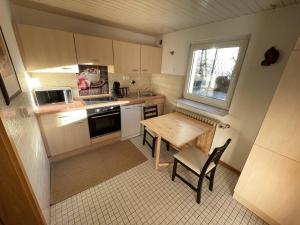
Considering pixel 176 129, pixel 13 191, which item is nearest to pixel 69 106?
pixel 13 191

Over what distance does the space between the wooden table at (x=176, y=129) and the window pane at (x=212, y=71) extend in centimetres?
65

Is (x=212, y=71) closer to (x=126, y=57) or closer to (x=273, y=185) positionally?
(x=126, y=57)

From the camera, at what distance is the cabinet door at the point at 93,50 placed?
7.36ft

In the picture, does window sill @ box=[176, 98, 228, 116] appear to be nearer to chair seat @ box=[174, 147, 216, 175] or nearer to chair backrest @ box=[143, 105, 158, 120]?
chair backrest @ box=[143, 105, 158, 120]

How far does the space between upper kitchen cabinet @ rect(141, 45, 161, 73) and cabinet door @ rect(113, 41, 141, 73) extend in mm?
134

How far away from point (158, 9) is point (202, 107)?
5.51 ft

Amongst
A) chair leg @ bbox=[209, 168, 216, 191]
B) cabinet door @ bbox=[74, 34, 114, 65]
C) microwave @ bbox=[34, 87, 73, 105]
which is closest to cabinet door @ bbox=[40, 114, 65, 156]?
microwave @ bbox=[34, 87, 73, 105]

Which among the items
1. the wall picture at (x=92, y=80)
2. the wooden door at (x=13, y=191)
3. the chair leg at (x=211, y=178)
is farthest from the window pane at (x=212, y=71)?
the wooden door at (x=13, y=191)

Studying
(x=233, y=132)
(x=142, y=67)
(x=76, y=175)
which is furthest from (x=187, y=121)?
(x=76, y=175)

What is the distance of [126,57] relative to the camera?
2.80 metres

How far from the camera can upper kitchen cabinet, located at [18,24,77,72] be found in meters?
1.86

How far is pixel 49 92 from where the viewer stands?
7.12 feet

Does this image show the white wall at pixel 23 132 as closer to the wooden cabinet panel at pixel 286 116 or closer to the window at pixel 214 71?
the wooden cabinet panel at pixel 286 116

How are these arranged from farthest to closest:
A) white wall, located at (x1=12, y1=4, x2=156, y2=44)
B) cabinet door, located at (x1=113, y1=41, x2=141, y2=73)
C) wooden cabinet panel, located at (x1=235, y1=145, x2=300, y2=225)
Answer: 1. cabinet door, located at (x1=113, y1=41, x2=141, y2=73)
2. white wall, located at (x1=12, y1=4, x2=156, y2=44)
3. wooden cabinet panel, located at (x1=235, y1=145, x2=300, y2=225)
